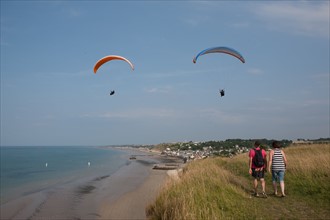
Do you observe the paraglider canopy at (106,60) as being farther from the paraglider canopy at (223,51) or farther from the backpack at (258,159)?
the backpack at (258,159)

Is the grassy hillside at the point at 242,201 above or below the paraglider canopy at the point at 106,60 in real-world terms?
Answer: below

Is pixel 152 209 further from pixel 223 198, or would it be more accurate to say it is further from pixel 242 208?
pixel 242 208

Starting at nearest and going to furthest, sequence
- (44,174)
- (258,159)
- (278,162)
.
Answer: (278,162), (258,159), (44,174)

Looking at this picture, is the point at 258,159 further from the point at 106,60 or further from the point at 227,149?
the point at 227,149

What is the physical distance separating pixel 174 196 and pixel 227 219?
2344 millimetres

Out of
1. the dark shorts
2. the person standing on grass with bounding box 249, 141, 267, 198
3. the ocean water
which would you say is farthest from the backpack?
the ocean water

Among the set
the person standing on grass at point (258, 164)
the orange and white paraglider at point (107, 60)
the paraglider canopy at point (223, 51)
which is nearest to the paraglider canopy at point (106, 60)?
the orange and white paraglider at point (107, 60)

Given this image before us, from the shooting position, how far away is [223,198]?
8.65 m

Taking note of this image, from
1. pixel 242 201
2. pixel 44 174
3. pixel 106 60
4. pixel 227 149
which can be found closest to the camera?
pixel 242 201

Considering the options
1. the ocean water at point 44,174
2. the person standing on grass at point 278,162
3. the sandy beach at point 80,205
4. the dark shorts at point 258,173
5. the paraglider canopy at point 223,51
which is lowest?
the ocean water at point 44,174

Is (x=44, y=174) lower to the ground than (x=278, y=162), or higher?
lower

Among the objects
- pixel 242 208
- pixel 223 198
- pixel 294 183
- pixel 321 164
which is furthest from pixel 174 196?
pixel 321 164

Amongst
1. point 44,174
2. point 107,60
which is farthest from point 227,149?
point 107,60

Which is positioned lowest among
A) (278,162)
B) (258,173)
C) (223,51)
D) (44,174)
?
(44,174)
